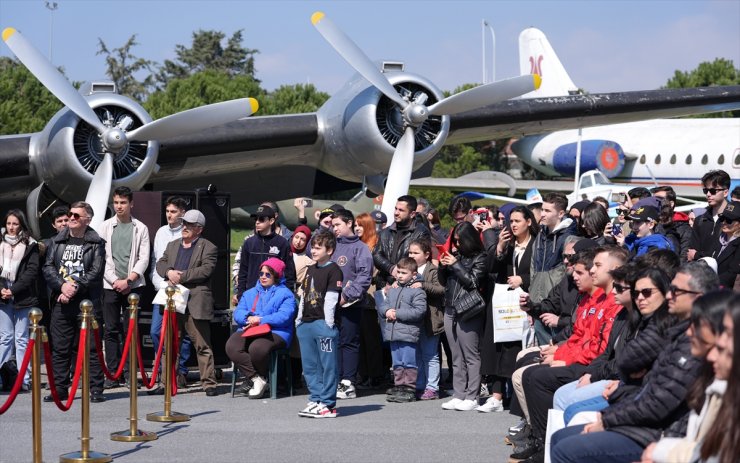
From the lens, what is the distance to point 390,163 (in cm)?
1427

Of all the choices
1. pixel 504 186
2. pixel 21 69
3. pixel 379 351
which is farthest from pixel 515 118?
pixel 21 69

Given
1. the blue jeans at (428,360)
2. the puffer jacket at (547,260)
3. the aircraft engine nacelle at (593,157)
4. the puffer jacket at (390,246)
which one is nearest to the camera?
the puffer jacket at (547,260)

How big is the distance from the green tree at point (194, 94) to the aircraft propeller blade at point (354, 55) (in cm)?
3817

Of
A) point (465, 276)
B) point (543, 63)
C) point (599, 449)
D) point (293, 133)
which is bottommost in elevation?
point (599, 449)

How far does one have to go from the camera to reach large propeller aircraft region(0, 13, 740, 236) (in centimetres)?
1268

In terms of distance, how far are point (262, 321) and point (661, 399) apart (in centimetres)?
521

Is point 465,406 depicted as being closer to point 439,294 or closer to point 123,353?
point 439,294

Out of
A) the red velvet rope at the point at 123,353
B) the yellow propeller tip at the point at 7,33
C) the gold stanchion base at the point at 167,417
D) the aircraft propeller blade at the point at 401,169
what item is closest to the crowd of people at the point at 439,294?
the red velvet rope at the point at 123,353

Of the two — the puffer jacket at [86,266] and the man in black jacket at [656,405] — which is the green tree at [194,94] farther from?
the man in black jacket at [656,405]

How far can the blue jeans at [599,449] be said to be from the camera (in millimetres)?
4781

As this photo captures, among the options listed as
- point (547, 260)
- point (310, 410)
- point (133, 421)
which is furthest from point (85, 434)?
point (547, 260)

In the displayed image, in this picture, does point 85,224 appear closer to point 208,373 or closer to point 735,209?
point 208,373

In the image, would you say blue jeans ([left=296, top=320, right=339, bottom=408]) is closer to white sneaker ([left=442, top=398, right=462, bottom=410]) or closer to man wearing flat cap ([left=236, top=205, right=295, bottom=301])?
white sneaker ([left=442, top=398, right=462, bottom=410])

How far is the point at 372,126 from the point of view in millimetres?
13930
